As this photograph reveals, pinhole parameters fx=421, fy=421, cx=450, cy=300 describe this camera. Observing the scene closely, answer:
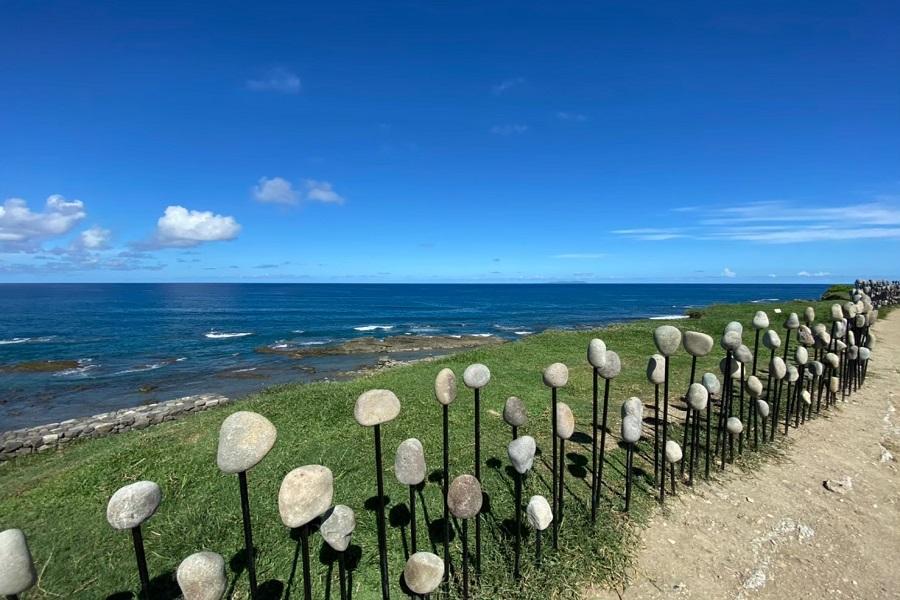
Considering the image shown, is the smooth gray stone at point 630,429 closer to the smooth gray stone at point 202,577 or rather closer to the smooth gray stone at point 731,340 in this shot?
the smooth gray stone at point 731,340

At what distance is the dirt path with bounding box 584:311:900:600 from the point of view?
3.85m

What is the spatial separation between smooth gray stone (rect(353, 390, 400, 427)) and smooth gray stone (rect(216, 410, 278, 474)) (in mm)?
593

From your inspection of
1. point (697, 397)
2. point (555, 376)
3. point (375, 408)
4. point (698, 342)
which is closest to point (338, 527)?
point (375, 408)

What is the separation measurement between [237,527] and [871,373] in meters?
14.8

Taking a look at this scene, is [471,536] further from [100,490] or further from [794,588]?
[100,490]

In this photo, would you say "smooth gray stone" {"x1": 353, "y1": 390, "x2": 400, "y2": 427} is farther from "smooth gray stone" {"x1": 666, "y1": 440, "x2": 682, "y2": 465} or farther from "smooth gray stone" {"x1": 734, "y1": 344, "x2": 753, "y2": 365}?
"smooth gray stone" {"x1": 734, "y1": 344, "x2": 753, "y2": 365}

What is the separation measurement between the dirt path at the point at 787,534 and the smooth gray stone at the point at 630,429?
40.9 inches

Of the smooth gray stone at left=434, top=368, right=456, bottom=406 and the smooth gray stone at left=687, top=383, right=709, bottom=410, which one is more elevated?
the smooth gray stone at left=434, top=368, right=456, bottom=406

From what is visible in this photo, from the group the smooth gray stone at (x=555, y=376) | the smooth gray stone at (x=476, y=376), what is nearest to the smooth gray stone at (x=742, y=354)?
the smooth gray stone at (x=555, y=376)

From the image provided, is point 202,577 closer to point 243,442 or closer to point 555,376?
point 243,442

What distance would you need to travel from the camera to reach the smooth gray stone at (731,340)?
524 centimetres

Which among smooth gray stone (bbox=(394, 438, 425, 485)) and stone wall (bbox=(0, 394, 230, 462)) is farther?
stone wall (bbox=(0, 394, 230, 462))

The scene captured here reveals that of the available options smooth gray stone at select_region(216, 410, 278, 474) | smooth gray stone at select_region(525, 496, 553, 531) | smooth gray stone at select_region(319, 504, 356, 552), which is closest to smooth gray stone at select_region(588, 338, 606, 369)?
smooth gray stone at select_region(525, 496, 553, 531)

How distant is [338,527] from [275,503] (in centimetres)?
293
